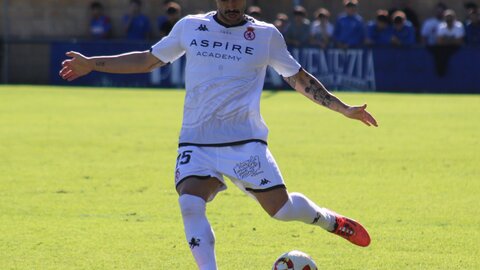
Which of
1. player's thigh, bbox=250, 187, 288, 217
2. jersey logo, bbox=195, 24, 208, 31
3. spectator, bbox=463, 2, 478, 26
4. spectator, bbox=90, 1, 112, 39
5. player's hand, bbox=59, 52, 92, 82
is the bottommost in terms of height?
spectator, bbox=90, 1, 112, 39

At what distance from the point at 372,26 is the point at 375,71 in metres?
Result: 1.42

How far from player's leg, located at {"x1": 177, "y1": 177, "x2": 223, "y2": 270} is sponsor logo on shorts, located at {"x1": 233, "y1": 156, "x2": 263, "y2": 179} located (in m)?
0.21

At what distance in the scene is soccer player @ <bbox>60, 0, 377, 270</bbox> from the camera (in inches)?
304

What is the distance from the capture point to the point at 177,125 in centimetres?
2100

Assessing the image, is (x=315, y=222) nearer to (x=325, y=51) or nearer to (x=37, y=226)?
(x=37, y=226)

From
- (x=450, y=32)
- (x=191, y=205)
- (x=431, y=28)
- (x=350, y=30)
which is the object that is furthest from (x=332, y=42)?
(x=191, y=205)

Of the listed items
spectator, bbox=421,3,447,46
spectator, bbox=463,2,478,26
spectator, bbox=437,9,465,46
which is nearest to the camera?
spectator, bbox=437,9,465,46

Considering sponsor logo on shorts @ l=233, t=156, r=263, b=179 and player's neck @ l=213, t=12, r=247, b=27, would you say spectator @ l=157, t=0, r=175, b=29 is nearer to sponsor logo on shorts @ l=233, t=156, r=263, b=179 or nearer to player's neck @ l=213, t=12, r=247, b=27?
player's neck @ l=213, t=12, r=247, b=27

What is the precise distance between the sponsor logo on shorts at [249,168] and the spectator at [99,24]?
1076 inches

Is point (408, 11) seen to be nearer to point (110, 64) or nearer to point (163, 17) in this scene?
point (163, 17)

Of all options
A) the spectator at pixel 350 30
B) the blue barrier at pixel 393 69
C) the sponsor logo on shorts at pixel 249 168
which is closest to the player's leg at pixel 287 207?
the sponsor logo on shorts at pixel 249 168

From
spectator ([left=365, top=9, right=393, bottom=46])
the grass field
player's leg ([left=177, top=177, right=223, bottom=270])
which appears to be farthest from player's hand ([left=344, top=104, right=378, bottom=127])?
spectator ([left=365, top=9, right=393, bottom=46])

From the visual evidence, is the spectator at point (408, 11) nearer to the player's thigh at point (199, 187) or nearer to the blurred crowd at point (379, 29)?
the blurred crowd at point (379, 29)

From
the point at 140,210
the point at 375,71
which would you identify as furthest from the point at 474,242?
the point at 375,71
